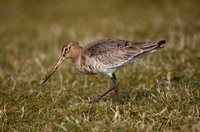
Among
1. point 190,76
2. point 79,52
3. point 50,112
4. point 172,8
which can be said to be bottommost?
point 50,112

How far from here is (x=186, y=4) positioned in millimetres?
12391

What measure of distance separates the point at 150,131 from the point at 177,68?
320 cm

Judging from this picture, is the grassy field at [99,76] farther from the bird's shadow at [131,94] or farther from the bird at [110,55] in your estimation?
the bird at [110,55]

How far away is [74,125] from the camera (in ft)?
14.2

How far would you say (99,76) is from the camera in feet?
23.1

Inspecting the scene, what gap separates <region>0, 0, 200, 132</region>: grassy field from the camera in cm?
460

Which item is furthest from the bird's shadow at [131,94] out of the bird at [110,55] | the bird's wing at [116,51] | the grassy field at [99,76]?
the bird's wing at [116,51]

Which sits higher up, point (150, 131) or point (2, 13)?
point (2, 13)

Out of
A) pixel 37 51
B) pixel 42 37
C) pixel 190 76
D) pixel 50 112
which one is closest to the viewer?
pixel 50 112

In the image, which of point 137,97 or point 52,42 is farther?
point 52,42

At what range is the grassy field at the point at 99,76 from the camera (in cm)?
460

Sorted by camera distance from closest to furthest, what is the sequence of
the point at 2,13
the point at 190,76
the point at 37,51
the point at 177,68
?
1. the point at 190,76
2. the point at 177,68
3. the point at 37,51
4. the point at 2,13

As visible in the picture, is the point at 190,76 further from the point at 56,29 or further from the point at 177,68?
the point at 56,29

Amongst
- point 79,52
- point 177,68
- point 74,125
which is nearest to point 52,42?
point 79,52
